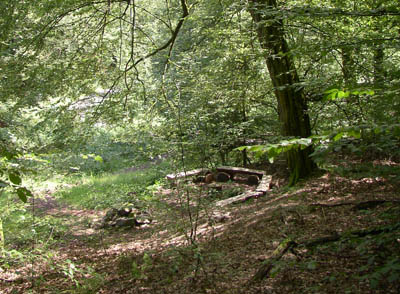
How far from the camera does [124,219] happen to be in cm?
738

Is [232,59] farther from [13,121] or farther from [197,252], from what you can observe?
[13,121]

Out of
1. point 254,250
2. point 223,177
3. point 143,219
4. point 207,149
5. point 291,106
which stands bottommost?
point 143,219

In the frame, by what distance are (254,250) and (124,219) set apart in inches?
151

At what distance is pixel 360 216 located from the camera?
4270mm

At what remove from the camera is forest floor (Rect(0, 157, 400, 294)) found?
2.79 meters

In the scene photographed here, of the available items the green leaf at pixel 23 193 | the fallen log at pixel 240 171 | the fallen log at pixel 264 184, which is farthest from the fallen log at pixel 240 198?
the green leaf at pixel 23 193

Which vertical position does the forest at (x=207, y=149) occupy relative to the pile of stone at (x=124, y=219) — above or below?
above

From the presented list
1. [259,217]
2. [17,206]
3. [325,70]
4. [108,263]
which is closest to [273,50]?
[325,70]

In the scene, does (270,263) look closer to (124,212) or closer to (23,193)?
(23,193)

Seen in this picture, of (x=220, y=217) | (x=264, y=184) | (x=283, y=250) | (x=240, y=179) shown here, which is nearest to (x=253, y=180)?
(x=240, y=179)

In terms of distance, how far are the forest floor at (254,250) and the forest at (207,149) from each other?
0.03m

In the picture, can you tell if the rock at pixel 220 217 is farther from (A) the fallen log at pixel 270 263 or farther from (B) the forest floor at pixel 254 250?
(A) the fallen log at pixel 270 263

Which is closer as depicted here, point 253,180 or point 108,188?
point 253,180

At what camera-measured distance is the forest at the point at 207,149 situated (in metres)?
3.39
